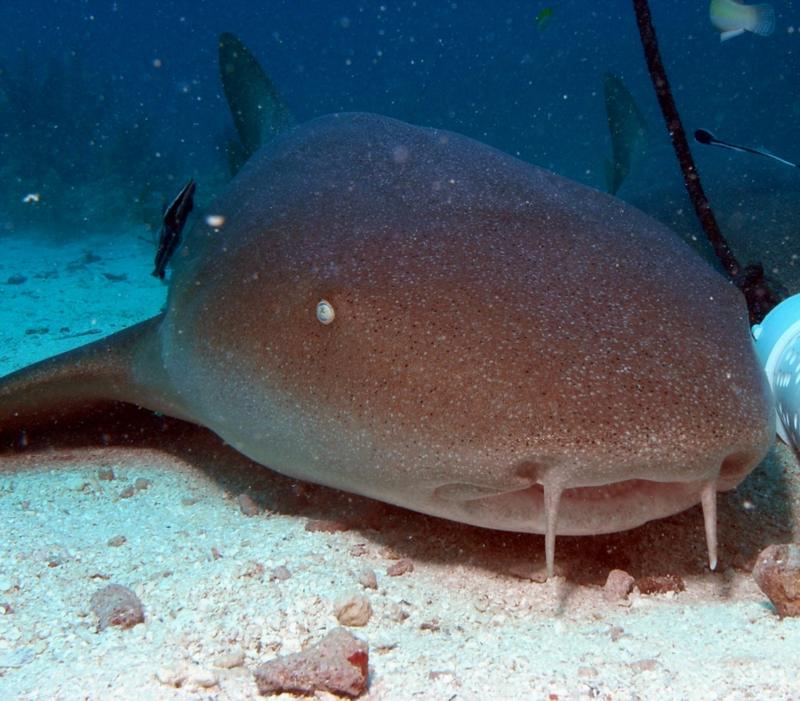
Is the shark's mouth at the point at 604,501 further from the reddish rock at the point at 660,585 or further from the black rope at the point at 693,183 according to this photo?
the black rope at the point at 693,183

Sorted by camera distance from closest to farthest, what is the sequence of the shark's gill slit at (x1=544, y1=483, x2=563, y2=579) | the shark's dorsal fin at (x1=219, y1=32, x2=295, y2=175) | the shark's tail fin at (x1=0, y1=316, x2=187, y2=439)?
1. the shark's gill slit at (x1=544, y1=483, x2=563, y2=579)
2. the shark's tail fin at (x1=0, y1=316, x2=187, y2=439)
3. the shark's dorsal fin at (x1=219, y1=32, x2=295, y2=175)

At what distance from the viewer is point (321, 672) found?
4.78 ft

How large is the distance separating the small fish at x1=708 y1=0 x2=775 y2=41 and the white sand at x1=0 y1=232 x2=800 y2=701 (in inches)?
258

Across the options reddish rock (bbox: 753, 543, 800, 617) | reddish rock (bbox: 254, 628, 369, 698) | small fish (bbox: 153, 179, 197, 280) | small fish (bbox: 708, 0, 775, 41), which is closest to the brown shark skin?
reddish rock (bbox: 753, 543, 800, 617)

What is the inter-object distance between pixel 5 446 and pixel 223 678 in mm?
2668

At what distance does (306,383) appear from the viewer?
206cm

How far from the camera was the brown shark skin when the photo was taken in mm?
1616

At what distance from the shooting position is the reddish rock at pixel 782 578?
175 centimetres

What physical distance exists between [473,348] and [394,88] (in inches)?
3027

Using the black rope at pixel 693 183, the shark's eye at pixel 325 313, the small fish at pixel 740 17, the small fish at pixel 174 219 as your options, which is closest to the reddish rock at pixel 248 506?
the shark's eye at pixel 325 313

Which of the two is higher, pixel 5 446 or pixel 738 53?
pixel 738 53

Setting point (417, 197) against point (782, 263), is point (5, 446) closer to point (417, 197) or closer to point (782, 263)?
point (417, 197)

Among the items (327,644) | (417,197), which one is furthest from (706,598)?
(417,197)

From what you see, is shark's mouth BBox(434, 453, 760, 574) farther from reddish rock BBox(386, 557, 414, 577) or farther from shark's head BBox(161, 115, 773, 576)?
reddish rock BBox(386, 557, 414, 577)
